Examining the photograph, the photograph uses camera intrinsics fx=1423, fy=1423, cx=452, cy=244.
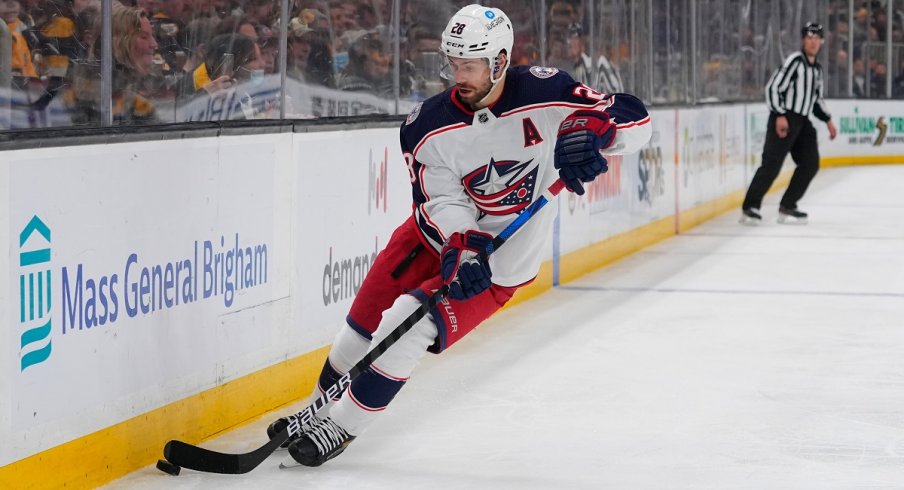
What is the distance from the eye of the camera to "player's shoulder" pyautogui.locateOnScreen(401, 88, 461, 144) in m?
3.46

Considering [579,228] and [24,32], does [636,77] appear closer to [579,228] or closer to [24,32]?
[579,228]

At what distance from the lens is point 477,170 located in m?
3.49

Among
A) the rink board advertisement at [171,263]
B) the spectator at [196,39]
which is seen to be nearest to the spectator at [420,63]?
the rink board advertisement at [171,263]

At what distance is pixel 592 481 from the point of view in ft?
11.1

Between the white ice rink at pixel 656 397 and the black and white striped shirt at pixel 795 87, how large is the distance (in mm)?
2337

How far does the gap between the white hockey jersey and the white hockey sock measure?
21 cm

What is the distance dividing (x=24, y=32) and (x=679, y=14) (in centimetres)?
743

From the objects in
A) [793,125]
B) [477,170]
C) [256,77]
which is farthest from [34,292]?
[793,125]

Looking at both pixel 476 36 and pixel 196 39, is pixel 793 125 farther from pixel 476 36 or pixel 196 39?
pixel 476 36

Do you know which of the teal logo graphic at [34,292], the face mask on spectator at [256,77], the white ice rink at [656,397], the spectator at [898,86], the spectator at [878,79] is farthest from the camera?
the spectator at [878,79]

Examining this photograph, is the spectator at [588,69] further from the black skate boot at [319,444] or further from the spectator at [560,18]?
the black skate boot at [319,444]

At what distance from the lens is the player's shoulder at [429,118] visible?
3.46m

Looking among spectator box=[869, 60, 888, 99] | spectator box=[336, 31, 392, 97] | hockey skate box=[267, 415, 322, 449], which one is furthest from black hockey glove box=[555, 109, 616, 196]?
spectator box=[869, 60, 888, 99]

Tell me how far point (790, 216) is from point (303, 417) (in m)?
7.14
